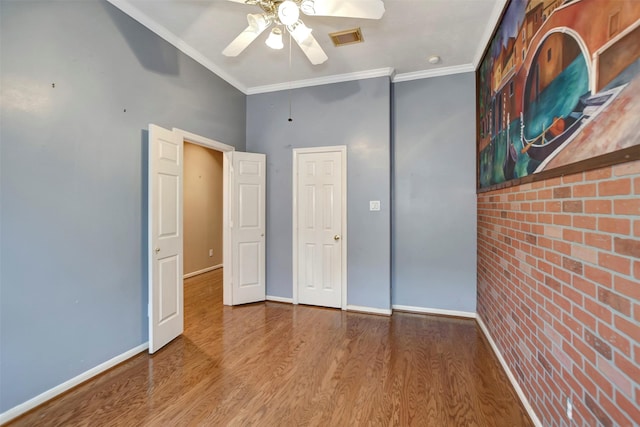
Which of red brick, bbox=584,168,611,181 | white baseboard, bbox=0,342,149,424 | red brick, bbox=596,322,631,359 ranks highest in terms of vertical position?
red brick, bbox=584,168,611,181

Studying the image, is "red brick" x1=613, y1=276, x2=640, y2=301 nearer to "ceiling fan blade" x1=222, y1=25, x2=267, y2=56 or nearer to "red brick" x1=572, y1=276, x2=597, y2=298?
"red brick" x1=572, y1=276, x2=597, y2=298

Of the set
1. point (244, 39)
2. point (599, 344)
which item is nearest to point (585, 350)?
point (599, 344)

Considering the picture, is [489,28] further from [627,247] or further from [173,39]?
[173,39]

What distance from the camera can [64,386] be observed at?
1.98m

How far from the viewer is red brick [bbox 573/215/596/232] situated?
3.71 ft

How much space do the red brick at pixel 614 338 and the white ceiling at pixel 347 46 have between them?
2.40 meters

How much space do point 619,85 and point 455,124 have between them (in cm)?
252

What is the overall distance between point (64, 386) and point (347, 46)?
3.71 m

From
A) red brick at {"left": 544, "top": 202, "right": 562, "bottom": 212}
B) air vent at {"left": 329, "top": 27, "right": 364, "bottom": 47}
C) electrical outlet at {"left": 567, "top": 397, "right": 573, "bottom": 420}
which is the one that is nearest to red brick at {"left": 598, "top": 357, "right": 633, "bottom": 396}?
electrical outlet at {"left": 567, "top": 397, "right": 573, "bottom": 420}

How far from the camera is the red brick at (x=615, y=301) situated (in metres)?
0.97

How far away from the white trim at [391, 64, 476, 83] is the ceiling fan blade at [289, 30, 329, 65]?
161 cm

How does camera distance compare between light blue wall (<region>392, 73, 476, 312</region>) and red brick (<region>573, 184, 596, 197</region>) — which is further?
light blue wall (<region>392, 73, 476, 312</region>)

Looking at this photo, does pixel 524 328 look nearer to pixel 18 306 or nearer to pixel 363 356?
pixel 363 356

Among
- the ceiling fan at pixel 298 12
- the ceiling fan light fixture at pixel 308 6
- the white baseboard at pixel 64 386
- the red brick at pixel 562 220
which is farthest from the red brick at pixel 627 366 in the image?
the white baseboard at pixel 64 386
